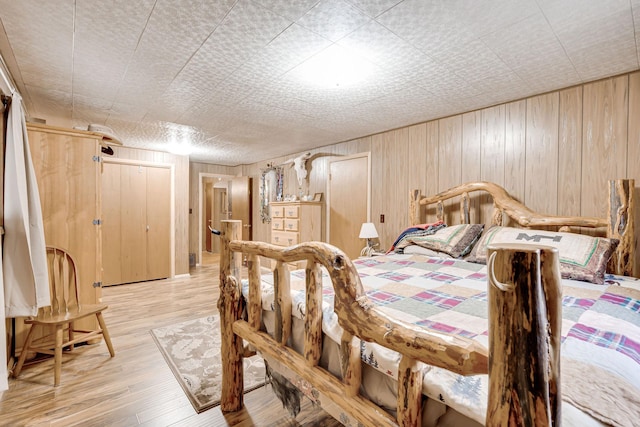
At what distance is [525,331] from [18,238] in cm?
260

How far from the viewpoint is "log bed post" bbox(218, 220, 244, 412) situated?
5.48 ft

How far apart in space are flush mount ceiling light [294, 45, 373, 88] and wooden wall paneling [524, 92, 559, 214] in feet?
5.10

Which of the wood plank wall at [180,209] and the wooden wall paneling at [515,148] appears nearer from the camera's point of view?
the wooden wall paneling at [515,148]

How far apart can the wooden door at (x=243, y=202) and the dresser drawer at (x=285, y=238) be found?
4.49 ft

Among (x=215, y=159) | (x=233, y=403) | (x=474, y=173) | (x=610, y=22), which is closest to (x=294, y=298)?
(x=233, y=403)

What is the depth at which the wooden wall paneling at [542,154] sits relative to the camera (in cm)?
242

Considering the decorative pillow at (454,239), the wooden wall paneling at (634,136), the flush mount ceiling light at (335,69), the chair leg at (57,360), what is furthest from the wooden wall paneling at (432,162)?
the chair leg at (57,360)

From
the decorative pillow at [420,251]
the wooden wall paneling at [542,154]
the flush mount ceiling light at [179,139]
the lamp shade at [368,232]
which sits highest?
the flush mount ceiling light at [179,139]

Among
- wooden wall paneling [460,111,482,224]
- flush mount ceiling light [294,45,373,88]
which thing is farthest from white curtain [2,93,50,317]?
wooden wall paneling [460,111,482,224]

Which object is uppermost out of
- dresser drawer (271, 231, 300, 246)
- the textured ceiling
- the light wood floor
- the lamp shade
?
the textured ceiling

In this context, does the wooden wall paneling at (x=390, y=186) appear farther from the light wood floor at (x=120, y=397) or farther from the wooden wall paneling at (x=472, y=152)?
the light wood floor at (x=120, y=397)

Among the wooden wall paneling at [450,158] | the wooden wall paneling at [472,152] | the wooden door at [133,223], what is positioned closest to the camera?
the wooden wall paneling at [472,152]

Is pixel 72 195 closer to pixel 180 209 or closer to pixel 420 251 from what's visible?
pixel 180 209

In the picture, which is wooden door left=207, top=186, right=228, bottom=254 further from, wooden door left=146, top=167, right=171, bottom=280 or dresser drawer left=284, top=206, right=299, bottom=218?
dresser drawer left=284, top=206, right=299, bottom=218
